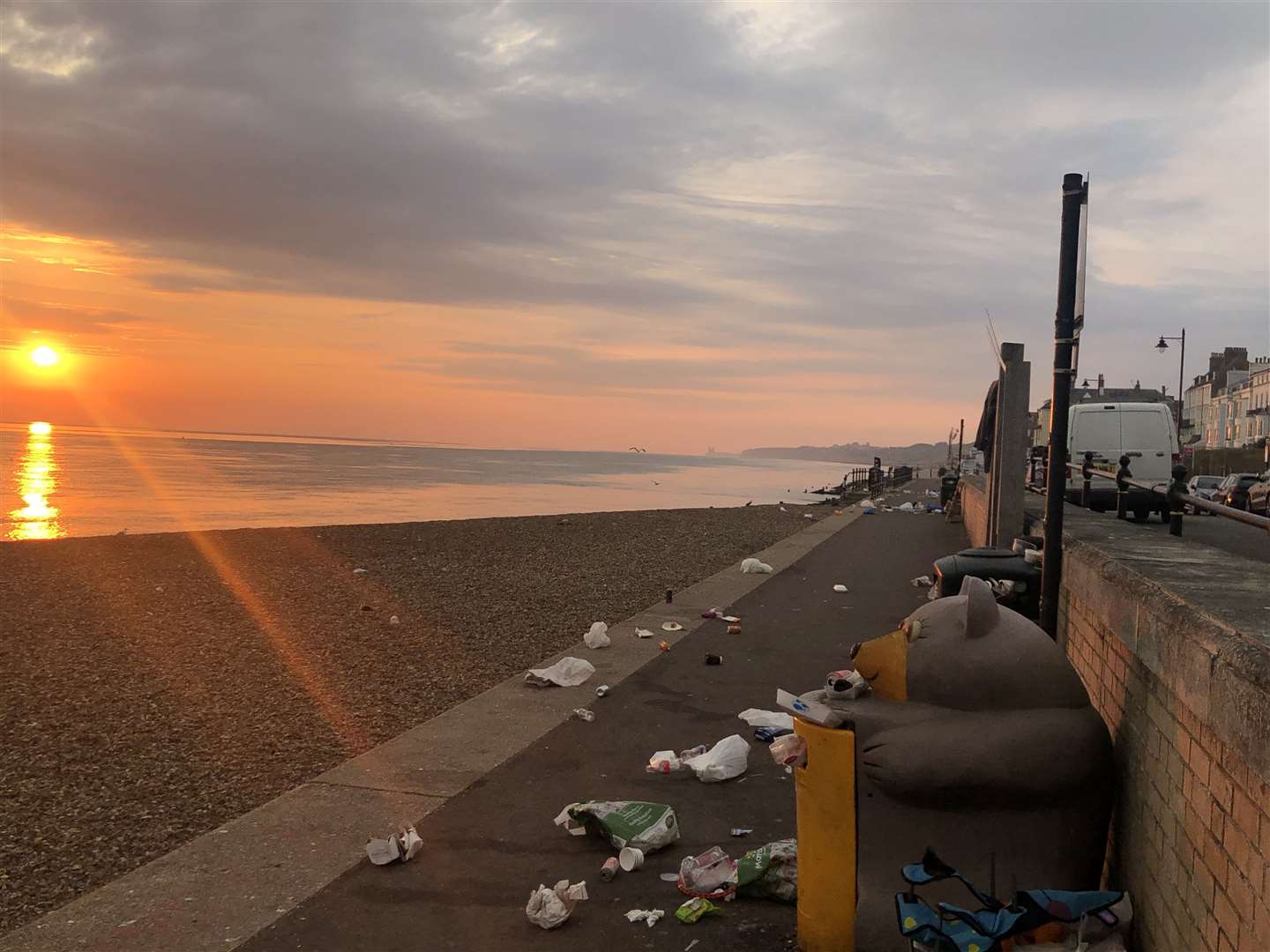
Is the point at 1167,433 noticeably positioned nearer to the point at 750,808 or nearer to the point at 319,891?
the point at 750,808

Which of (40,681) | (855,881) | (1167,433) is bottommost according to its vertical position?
(40,681)

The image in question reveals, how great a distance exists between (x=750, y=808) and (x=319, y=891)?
229cm

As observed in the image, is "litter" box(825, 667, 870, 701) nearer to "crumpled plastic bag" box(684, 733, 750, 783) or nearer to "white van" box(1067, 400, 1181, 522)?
"crumpled plastic bag" box(684, 733, 750, 783)

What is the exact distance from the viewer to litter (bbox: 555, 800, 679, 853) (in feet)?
14.9

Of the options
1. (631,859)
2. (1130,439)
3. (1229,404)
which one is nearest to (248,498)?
(1130,439)

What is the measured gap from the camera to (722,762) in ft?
18.5

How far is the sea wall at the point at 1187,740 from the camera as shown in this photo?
7.82 feet

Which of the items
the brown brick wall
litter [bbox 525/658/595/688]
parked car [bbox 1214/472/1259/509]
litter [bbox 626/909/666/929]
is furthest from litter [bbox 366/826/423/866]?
parked car [bbox 1214/472/1259/509]

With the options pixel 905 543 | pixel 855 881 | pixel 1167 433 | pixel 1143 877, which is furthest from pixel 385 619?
pixel 1167 433

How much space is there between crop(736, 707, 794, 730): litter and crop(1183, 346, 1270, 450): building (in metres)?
81.4

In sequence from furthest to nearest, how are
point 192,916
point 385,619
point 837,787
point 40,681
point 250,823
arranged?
point 385,619, point 40,681, point 250,823, point 192,916, point 837,787

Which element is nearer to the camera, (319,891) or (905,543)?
(319,891)

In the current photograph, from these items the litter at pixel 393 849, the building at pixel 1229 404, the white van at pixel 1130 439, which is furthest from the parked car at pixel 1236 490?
the building at pixel 1229 404

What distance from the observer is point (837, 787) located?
11.6 ft
